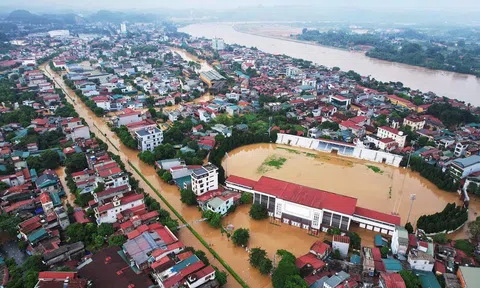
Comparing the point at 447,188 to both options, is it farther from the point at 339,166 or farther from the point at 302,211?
the point at 302,211

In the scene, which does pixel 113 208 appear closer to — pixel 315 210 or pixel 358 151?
pixel 315 210

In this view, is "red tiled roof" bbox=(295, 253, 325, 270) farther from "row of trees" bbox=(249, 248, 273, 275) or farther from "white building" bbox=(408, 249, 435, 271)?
"white building" bbox=(408, 249, 435, 271)

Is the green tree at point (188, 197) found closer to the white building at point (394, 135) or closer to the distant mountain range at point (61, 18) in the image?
the white building at point (394, 135)

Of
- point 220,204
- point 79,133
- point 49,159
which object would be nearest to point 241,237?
point 220,204

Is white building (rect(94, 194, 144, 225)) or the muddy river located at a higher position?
white building (rect(94, 194, 144, 225))

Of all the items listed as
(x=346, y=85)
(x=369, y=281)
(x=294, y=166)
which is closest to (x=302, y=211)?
(x=369, y=281)

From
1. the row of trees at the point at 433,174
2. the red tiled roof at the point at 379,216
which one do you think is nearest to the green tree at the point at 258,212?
the red tiled roof at the point at 379,216

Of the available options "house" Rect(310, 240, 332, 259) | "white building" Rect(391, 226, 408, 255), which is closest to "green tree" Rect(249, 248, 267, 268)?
"house" Rect(310, 240, 332, 259)
